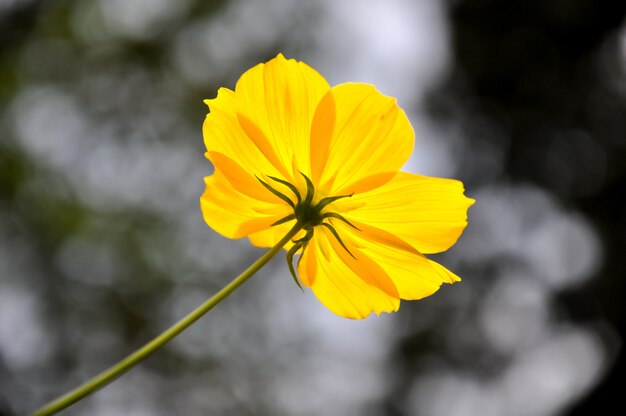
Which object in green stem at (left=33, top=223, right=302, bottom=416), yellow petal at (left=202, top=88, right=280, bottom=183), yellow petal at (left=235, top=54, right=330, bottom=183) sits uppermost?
yellow petal at (left=235, top=54, right=330, bottom=183)

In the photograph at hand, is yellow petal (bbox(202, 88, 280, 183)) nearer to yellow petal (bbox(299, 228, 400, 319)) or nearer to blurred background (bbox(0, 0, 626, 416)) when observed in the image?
yellow petal (bbox(299, 228, 400, 319))

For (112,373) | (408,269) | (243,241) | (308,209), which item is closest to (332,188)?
(308,209)

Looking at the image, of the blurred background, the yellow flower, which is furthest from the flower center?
the blurred background

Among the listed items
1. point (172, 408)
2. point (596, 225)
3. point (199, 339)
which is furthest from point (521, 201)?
point (172, 408)

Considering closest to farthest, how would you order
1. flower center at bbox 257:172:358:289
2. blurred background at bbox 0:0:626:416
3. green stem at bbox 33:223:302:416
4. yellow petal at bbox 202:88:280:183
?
green stem at bbox 33:223:302:416 < yellow petal at bbox 202:88:280:183 < flower center at bbox 257:172:358:289 < blurred background at bbox 0:0:626:416

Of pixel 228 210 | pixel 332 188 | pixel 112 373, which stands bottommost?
pixel 112 373

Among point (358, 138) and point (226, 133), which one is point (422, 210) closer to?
point (358, 138)

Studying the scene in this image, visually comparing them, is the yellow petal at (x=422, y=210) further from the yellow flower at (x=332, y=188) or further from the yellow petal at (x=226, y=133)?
the yellow petal at (x=226, y=133)
